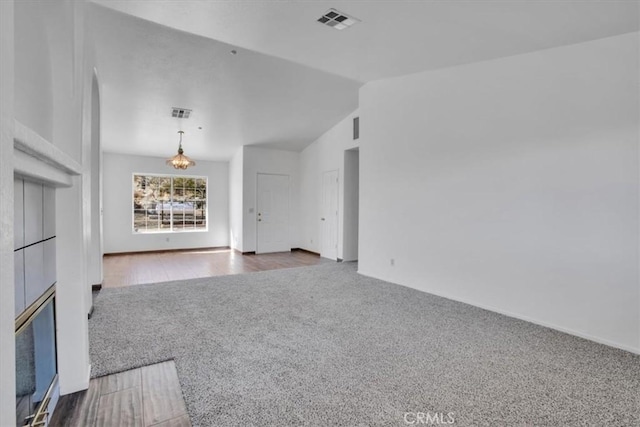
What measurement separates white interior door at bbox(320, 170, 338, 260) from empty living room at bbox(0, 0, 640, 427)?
3.86ft

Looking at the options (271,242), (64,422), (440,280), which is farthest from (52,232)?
(271,242)

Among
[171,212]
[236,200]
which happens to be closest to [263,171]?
[236,200]

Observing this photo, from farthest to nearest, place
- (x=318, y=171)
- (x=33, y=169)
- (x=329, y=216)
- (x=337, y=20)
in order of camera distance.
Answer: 1. (x=318, y=171)
2. (x=329, y=216)
3. (x=337, y=20)
4. (x=33, y=169)

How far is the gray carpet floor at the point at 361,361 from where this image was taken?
180cm

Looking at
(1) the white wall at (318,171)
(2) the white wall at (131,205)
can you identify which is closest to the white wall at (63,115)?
(1) the white wall at (318,171)

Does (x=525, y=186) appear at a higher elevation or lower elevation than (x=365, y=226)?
higher

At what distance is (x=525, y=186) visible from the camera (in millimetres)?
3225

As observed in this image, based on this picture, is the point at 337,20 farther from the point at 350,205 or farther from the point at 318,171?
the point at 318,171

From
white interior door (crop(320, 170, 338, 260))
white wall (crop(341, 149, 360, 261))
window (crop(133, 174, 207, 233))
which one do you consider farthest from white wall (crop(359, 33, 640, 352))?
window (crop(133, 174, 207, 233))

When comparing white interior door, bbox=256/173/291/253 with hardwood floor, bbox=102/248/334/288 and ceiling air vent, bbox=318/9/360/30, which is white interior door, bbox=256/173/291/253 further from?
ceiling air vent, bbox=318/9/360/30

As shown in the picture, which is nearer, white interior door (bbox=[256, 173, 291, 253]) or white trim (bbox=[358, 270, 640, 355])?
white trim (bbox=[358, 270, 640, 355])

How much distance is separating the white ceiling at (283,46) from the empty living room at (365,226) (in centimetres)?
3

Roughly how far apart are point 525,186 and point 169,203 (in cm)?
780

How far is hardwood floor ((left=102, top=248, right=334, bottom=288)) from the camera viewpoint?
5.10 metres
